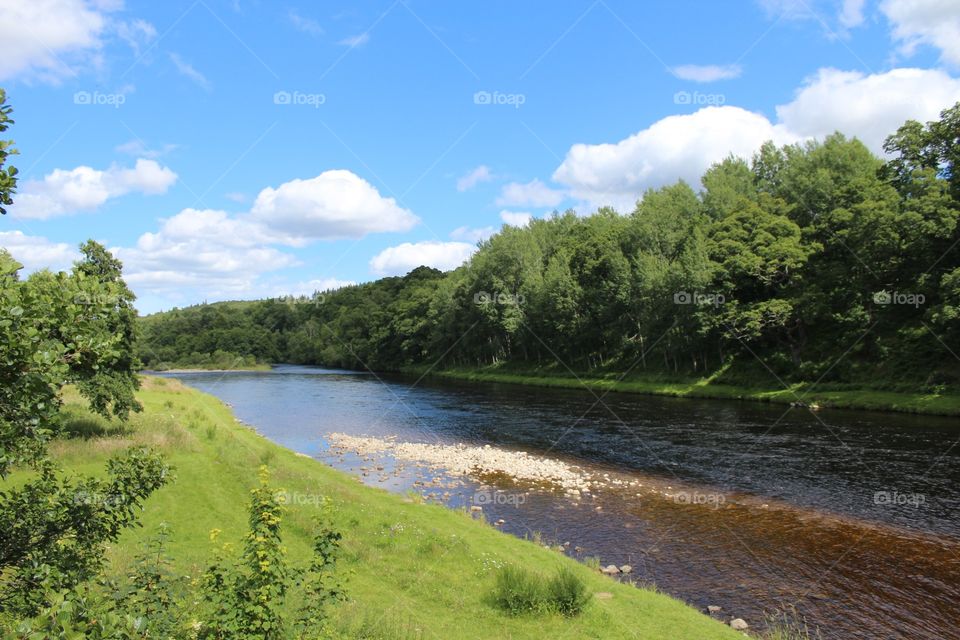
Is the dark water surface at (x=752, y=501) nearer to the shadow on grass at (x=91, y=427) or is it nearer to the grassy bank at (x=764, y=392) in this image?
the grassy bank at (x=764, y=392)

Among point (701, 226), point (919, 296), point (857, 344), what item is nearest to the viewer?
point (919, 296)

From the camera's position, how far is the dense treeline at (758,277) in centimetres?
5241

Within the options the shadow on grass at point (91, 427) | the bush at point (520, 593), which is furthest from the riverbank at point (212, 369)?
the bush at point (520, 593)

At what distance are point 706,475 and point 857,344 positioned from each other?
38.0m

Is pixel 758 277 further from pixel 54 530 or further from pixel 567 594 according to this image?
pixel 54 530

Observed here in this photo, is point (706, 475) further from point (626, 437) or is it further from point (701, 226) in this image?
point (701, 226)

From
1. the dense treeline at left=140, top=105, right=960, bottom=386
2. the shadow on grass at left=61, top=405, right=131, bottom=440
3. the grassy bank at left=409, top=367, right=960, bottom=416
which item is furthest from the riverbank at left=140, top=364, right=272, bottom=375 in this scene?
the shadow on grass at left=61, top=405, right=131, bottom=440

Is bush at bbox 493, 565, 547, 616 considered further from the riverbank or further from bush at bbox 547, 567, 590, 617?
the riverbank

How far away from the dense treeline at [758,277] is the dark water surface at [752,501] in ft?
38.9

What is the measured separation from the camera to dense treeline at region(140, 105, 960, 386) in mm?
52406

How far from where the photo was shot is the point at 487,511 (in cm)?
2622

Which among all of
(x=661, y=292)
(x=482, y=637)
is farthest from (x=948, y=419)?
(x=482, y=637)

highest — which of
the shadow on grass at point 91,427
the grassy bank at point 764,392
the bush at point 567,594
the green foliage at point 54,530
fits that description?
the green foliage at point 54,530

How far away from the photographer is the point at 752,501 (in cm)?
2647
